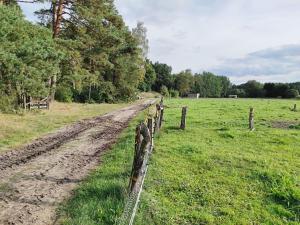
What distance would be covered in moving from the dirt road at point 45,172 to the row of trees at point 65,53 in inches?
212

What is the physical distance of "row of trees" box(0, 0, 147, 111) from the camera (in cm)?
1917

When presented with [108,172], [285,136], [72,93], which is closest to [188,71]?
[72,93]

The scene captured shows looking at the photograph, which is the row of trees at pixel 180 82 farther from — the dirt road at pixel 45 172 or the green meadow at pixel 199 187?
the green meadow at pixel 199 187

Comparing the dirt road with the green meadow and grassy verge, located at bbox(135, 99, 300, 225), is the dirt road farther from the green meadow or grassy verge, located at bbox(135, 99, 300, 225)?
grassy verge, located at bbox(135, 99, 300, 225)

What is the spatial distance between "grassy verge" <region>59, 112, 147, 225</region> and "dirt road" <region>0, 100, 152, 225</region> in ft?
0.99

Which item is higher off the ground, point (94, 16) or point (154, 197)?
point (94, 16)

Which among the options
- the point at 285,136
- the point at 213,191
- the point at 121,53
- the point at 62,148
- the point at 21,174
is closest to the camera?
the point at 213,191

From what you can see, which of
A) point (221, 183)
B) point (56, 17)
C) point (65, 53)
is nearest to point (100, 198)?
point (221, 183)

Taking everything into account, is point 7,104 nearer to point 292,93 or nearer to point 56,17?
point 56,17

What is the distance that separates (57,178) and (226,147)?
732 centimetres

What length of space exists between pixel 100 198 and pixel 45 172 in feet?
9.61

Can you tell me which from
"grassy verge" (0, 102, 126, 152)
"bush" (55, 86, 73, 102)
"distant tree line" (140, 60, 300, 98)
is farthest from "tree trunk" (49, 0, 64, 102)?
"distant tree line" (140, 60, 300, 98)

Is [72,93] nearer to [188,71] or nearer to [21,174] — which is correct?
[21,174]

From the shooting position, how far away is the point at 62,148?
1364cm
